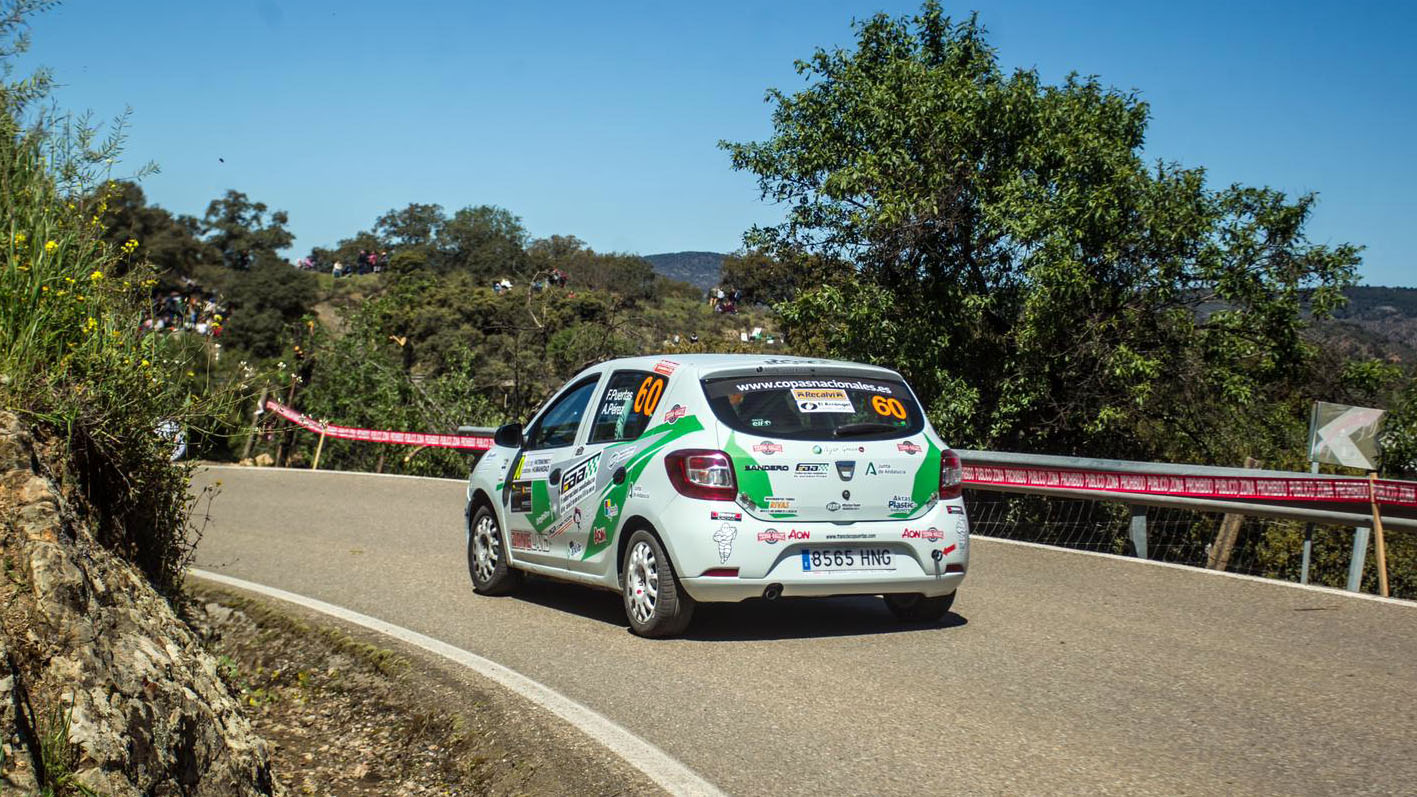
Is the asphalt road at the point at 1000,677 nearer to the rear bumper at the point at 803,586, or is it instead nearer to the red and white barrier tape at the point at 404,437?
the rear bumper at the point at 803,586

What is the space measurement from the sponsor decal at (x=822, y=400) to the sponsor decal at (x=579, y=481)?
1.51 meters

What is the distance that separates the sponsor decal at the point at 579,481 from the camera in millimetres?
8836

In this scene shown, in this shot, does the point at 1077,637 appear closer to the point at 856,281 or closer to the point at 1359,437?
the point at 1359,437

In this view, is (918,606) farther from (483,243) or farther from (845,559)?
(483,243)

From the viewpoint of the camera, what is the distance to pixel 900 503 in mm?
8039

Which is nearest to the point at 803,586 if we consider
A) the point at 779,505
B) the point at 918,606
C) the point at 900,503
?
the point at 779,505

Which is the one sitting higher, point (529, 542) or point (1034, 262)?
point (1034, 262)

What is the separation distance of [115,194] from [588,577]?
374 centimetres

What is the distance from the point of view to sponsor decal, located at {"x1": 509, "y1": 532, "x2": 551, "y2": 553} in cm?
940

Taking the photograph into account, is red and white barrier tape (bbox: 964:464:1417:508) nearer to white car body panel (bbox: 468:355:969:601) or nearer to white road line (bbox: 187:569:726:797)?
white car body panel (bbox: 468:355:969:601)

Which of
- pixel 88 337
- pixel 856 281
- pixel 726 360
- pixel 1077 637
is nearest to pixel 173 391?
pixel 88 337

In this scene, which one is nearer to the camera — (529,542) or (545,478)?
(545,478)

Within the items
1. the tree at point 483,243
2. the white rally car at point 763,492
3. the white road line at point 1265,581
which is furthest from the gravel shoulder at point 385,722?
the tree at point 483,243

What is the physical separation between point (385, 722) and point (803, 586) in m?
2.52
